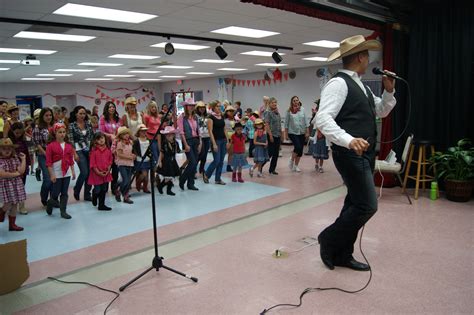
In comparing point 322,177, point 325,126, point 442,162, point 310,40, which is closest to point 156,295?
point 325,126

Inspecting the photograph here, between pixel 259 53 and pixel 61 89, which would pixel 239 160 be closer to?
pixel 259 53

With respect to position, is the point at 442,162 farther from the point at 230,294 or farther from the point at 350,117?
the point at 230,294

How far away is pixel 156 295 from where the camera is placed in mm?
2518

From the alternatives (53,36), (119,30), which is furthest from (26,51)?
(119,30)

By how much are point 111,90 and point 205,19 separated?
13654 mm

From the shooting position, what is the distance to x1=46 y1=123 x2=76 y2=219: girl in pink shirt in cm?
434

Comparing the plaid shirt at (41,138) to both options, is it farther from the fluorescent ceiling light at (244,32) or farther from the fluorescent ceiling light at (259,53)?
the fluorescent ceiling light at (259,53)

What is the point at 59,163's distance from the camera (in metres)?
4.38

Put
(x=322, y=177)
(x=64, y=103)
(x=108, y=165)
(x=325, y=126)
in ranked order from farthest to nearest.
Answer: (x=64, y=103) → (x=322, y=177) → (x=108, y=165) → (x=325, y=126)

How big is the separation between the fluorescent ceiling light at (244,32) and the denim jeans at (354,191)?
4.28 metres

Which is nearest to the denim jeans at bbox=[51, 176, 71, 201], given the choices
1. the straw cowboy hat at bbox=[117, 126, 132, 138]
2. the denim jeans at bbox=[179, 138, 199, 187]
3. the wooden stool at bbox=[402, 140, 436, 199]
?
the straw cowboy hat at bbox=[117, 126, 132, 138]

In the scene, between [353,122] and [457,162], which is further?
[457,162]

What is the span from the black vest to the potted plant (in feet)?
8.94

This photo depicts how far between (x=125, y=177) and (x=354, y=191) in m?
3.49
